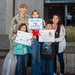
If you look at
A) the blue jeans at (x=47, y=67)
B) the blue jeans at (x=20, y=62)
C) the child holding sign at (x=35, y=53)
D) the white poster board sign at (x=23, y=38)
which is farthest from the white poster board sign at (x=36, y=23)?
the blue jeans at (x=47, y=67)

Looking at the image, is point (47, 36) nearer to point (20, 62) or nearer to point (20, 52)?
point (20, 52)

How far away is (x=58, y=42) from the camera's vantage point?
25.2ft

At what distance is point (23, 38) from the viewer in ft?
23.3

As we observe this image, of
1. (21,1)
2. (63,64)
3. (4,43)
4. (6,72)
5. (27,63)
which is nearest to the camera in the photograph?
(6,72)

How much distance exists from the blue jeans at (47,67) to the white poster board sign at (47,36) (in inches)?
A: 22.2

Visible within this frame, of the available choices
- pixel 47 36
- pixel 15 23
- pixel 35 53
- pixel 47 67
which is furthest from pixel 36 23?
pixel 47 67

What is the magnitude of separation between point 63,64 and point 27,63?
1.10 m

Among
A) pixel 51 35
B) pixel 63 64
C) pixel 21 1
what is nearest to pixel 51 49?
pixel 51 35

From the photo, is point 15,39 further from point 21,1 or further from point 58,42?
point 21,1

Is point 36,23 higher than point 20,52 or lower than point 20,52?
higher

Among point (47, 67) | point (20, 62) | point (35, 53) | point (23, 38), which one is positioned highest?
point (23, 38)

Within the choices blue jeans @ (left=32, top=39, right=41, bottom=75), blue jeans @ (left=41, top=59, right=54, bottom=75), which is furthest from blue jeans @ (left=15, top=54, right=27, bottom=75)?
blue jeans @ (left=41, top=59, right=54, bottom=75)

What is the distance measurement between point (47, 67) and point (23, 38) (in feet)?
3.33

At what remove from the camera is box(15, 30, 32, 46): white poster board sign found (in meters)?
7.07
